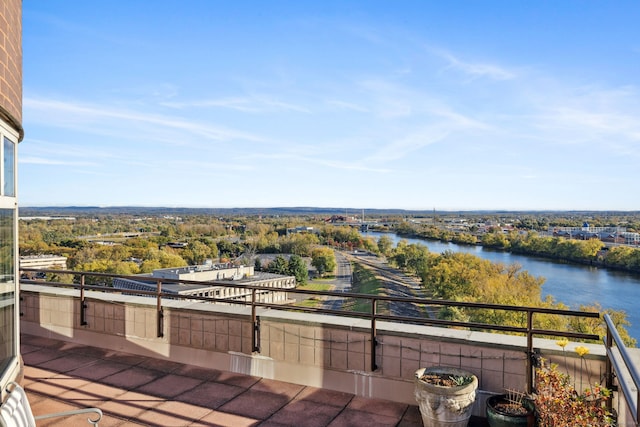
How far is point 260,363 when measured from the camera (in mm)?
4785

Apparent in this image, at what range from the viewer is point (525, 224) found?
102 m

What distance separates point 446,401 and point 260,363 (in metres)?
2.08

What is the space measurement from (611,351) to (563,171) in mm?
86138

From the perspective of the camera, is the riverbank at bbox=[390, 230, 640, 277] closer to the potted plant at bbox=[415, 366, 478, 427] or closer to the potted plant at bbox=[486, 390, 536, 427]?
the potted plant at bbox=[486, 390, 536, 427]

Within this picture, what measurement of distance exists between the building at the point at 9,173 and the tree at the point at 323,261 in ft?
240

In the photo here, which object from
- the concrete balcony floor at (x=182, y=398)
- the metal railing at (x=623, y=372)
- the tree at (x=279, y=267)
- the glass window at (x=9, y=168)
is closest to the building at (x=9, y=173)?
the glass window at (x=9, y=168)

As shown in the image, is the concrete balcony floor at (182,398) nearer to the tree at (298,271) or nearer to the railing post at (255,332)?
the railing post at (255,332)

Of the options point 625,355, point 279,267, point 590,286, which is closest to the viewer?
point 625,355

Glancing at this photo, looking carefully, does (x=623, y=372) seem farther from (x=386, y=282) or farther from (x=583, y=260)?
(x=583, y=260)

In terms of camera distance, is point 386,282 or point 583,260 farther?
point 583,260

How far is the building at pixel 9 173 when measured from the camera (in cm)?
343

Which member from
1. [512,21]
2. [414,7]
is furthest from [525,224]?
[414,7]

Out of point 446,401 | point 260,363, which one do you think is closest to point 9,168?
point 260,363

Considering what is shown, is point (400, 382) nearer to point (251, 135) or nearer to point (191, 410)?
point (191, 410)
